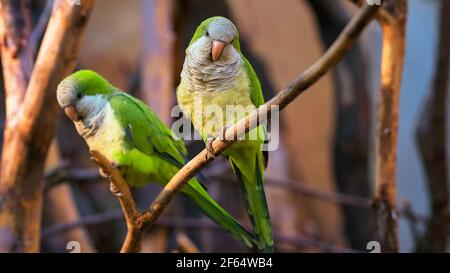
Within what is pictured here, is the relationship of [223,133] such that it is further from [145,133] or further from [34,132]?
[34,132]

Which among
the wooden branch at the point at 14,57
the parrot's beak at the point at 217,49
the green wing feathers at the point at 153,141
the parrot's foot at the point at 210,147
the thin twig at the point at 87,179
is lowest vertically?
the parrot's foot at the point at 210,147

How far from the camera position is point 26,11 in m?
1.75

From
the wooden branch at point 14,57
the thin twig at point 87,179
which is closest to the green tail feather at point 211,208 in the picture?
the wooden branch at point 14,57

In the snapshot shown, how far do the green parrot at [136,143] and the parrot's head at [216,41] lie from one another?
0.31 meters

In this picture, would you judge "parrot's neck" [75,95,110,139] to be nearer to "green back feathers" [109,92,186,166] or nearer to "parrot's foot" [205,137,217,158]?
"green back feathers" [109,92,186,166]

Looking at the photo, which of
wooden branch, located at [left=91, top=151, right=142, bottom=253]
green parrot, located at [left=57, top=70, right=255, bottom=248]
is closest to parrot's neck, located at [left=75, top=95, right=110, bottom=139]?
green parrot, located at [left=57, top=70, right=255, bottom=248]

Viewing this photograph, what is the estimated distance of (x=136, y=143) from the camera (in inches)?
52.1

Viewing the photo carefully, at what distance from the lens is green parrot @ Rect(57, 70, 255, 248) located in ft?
4.16

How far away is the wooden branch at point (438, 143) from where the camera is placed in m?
2.59

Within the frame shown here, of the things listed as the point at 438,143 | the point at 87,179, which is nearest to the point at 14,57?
the point at 87,179

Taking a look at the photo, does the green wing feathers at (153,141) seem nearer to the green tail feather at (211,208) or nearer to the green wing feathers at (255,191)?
the green tail feather at (211,208)

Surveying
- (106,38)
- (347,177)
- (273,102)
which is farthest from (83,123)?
(106,38)
